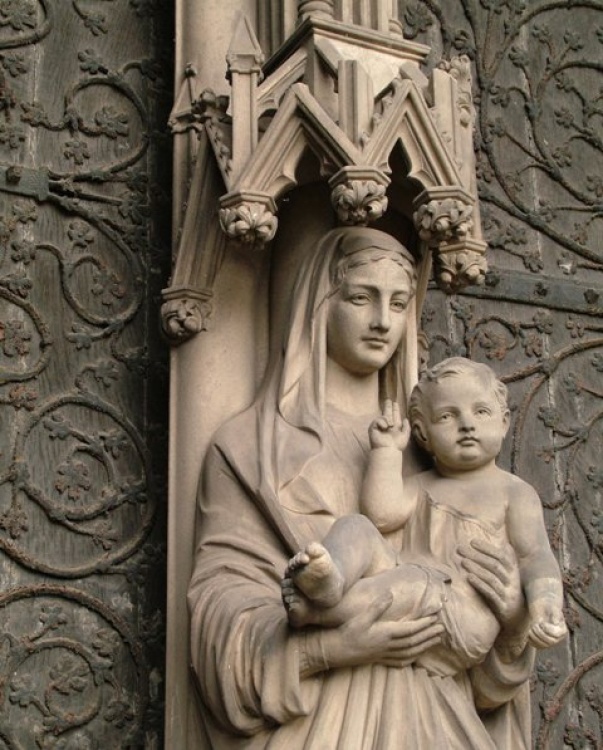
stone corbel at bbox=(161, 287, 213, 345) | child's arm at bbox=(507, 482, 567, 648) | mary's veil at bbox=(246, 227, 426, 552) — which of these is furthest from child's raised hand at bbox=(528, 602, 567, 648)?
stone corbel at bbox=(161, 287, 213, 345)

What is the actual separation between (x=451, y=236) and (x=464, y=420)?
1.46 ft

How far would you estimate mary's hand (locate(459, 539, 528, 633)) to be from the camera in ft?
13.9

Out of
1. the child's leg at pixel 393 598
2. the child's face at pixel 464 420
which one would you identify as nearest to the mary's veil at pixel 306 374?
the child's face at pixel 464 420

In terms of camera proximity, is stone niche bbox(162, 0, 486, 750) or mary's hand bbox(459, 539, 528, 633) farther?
stone niche bbox(162, 0, 486, 750)

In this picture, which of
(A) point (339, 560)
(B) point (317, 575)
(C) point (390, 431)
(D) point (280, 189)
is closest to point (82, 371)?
(D) point (280, 189)

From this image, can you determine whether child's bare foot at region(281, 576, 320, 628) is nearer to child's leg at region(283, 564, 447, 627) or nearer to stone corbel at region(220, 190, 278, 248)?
child's leg at region(283, 564, 447, 627)

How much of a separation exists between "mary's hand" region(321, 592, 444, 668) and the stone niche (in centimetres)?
45

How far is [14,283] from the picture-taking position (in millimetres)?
4848

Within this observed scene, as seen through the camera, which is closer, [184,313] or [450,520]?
[450,520]

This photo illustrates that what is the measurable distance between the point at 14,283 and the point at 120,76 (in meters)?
0.69

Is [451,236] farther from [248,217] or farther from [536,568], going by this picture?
[536,568]

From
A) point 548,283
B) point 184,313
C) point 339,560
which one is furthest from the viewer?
point 548,283

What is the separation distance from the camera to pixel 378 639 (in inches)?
161

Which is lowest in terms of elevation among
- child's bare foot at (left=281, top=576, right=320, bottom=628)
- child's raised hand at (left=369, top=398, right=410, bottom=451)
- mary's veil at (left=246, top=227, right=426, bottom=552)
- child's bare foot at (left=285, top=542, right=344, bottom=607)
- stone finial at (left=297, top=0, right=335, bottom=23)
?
child's bare foot at (left=281, top=576, right=320, bottom=628)
